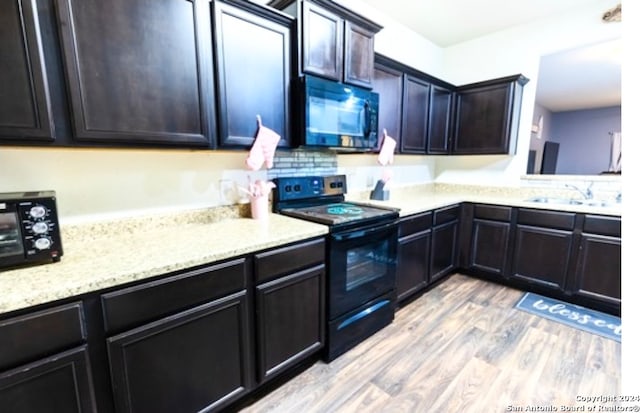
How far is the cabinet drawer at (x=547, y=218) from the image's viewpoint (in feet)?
8.00

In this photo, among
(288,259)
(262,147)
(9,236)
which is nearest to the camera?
(9,236)

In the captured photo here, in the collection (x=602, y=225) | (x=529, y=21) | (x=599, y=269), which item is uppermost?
(x=529, y=21)

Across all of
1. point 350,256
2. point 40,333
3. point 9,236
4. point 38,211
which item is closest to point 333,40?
point 350,256

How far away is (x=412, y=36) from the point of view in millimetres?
3158

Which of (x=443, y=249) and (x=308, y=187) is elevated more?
(x=308, y=187)

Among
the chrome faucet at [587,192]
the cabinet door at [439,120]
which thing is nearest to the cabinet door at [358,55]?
the cabinet door at [439,120]

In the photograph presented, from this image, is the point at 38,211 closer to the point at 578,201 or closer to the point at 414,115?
the point at 414,115

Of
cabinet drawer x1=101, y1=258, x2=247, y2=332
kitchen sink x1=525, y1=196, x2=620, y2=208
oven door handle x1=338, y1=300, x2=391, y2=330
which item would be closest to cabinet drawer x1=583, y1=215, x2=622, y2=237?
kitchen sink x1=525, y1=196, x2=620, y2=208

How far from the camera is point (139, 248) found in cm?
131

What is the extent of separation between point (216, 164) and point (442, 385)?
1878mm

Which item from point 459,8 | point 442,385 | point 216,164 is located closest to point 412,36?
point 459,8

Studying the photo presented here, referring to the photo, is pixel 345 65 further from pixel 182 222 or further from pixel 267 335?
pixel 267 335

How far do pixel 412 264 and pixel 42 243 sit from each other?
2.30 meters

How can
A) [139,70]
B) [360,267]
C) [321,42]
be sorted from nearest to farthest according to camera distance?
[139,70] → [321,42] → [360,267]
